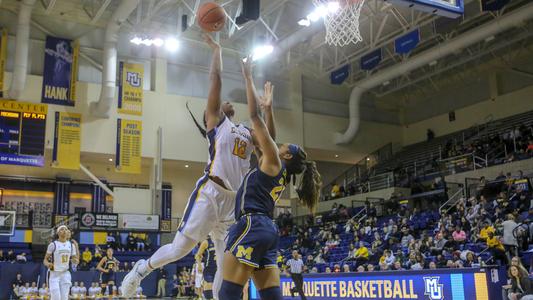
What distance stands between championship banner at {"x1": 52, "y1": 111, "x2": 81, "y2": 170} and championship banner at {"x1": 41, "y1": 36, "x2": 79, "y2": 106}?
662mm

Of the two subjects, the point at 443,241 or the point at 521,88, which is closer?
the point at 443,241

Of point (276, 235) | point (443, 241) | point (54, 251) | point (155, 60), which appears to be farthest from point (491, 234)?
point (155, 60)

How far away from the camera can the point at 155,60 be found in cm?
2695

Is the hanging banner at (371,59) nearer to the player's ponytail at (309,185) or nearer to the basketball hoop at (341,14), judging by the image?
the basketball hoop at (341,14)

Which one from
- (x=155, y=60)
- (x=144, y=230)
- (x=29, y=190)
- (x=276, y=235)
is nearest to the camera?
(x=276, y=235)

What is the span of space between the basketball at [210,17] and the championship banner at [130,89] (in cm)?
2027

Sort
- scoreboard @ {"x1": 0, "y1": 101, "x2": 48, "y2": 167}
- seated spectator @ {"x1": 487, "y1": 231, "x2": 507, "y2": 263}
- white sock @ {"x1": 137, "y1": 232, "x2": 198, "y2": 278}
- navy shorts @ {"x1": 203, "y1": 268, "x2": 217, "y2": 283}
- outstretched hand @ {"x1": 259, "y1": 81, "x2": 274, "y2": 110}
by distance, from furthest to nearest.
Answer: scoreboard @ {"x1": 0, "y1": 101, "x2": 48, "y2": 167}, seated spectator @ {"x1": 487, "y1": 231, "x2": 507, "y2": 263}, navy shorts @ {"x1": 203, "y1": 268, "x2": 217, "y2": 283}, white sock @ {"x1": 137, "y1": 232, "x2": 198, "y2": 278}, outstretched hand @ {"x1": 259, "y1": 81, "x2": 274, "y2": 110}

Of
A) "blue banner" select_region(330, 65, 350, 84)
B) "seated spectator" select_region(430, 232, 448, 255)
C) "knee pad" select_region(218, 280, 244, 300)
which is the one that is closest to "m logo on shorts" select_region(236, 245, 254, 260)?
"knee pad" select_region(218, 280, 244, 300)

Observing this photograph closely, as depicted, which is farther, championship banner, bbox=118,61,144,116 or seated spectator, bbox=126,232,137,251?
championship banner, bbox=118,61,144,116

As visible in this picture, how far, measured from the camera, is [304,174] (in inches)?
176

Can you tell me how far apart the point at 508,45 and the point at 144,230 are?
722 inches

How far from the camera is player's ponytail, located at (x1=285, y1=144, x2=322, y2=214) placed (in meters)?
4.37

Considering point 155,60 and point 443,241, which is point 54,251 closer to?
point 443,241

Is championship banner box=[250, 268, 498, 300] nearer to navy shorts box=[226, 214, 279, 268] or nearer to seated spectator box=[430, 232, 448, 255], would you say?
seated spectator box=[430, 232, 448, 255]
